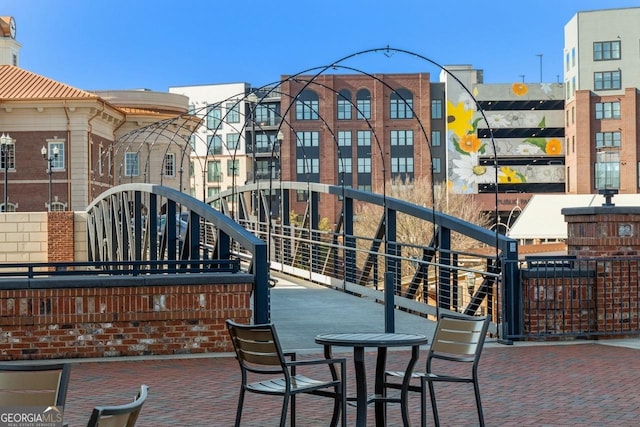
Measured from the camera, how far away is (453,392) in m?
10.4

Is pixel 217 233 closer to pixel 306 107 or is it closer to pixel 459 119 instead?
pixel 306 107

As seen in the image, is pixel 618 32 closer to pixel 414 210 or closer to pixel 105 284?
pixel 414 210

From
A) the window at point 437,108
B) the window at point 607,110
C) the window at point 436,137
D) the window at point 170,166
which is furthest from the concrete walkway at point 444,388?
the window at point 436,137

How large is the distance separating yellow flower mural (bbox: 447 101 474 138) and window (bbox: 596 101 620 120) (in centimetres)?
1248

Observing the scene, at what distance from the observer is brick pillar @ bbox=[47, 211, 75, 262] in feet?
138

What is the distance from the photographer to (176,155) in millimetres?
69062

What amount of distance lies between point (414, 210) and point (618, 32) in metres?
79.6

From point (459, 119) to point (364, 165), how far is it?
9776 mm

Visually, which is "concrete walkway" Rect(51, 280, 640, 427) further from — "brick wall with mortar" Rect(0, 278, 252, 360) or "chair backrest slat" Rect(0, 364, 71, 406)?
"chair backrest slat" Rect(0, 364, 71, 406)

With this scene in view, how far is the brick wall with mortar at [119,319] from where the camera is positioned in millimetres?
13070

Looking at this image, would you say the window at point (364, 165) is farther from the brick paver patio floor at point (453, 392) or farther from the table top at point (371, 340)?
the table top at point (371, 340)

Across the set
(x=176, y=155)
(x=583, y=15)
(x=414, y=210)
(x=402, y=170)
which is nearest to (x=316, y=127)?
(x=402, y=170)

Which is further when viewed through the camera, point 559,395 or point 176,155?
point 176,155

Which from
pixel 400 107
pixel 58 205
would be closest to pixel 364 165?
pixel 400 107
